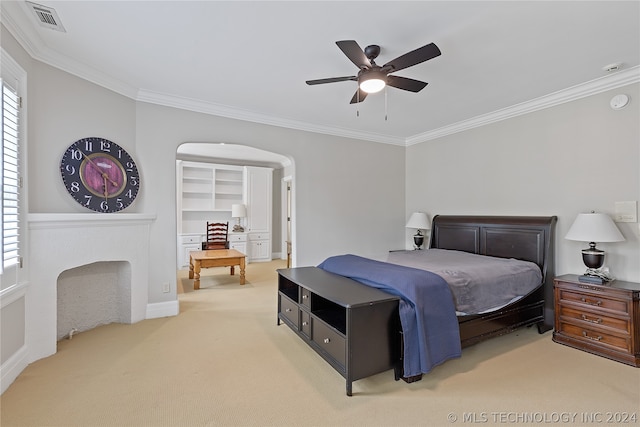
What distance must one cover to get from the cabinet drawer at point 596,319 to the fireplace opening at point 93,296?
14.8 feet

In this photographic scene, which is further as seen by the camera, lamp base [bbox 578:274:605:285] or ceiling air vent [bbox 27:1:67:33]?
lamp base [bbox 578:274:605:285]

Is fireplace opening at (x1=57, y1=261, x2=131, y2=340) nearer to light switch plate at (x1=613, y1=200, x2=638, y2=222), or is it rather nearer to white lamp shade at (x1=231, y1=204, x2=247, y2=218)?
white lamp shade at (x1=231, y1=204, x2=247, y2=218)

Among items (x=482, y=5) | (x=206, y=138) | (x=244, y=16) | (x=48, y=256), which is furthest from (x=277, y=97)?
(x=48, y=256)

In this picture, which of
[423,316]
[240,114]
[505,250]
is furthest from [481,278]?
[240,114]

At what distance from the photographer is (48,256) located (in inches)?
104

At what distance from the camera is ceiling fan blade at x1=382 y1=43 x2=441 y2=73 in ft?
6.59

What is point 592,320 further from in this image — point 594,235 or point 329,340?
point 329,340

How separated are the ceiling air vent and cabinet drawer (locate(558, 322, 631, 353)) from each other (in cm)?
501

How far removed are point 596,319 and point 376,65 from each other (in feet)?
9.79

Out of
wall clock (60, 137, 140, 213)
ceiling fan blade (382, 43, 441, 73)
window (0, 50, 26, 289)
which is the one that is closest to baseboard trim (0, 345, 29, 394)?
window (0, 50, 26, 289)

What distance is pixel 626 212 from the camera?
117 inches

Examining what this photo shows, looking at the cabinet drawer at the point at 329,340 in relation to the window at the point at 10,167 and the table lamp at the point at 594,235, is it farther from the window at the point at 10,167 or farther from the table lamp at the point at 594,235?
the table lamp at the point at 594,235

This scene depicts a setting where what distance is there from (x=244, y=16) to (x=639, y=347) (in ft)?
13.4

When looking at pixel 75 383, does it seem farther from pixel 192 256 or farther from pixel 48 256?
pixel 192 256
